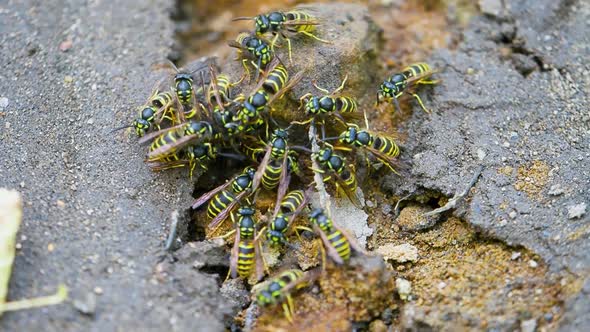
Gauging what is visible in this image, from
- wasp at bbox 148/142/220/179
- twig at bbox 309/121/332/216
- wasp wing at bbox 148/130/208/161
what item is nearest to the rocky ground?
wasp at bbox 148/142/220/179

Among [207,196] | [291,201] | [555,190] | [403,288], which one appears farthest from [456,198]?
[207,196]

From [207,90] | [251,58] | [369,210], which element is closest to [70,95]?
[207,90]

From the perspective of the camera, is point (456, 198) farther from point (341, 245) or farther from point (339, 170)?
point (341, 245)

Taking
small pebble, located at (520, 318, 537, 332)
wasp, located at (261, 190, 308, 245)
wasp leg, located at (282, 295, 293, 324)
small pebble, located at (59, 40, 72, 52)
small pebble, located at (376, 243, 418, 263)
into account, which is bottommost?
small pebble, located at (376, 243, 418, 263)

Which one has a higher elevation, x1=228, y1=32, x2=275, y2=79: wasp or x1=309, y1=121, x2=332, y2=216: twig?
x1=228, y1=32, x2=275, y2=79: wasp

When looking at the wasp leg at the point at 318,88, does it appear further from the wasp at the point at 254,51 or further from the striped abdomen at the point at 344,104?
the wasp at the point at 254,51

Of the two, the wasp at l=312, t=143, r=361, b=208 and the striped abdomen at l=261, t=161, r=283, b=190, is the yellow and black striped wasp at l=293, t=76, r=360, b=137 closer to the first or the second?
the wasp at l=312, t=143, r=361, b=208
